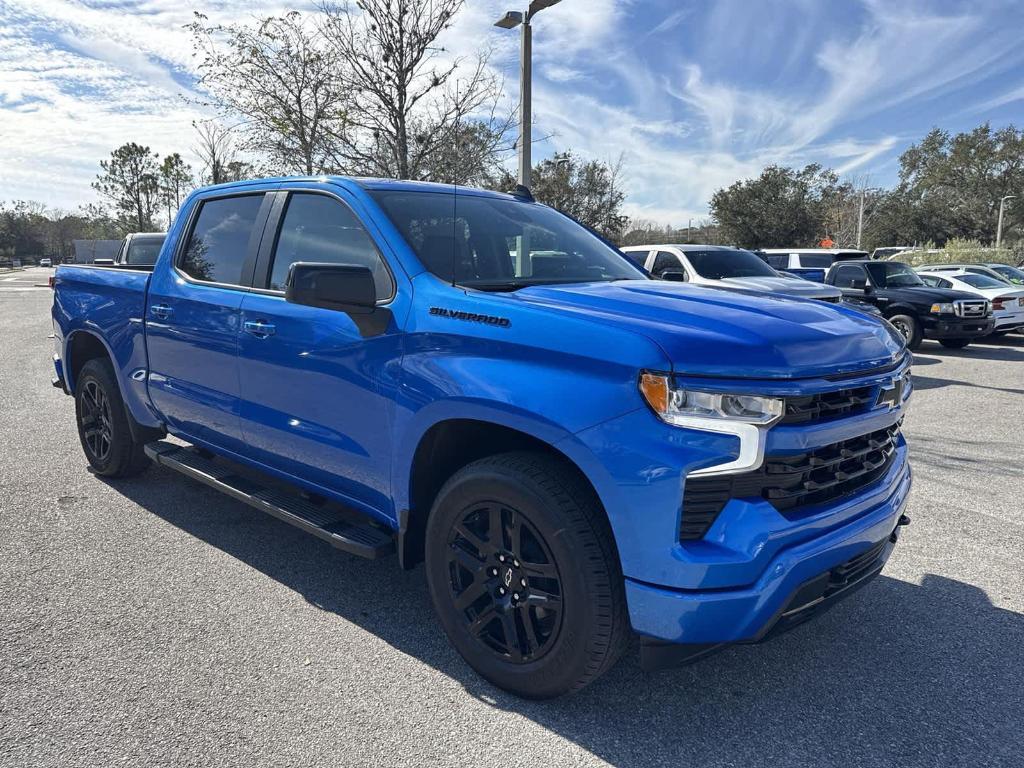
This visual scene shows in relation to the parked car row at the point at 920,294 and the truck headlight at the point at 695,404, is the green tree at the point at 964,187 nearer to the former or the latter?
the parked car row at the point at 920,294

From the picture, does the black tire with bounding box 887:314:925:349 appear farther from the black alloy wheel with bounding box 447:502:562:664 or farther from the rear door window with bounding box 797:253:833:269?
the black alloy wheel with bounding box 447:502:562:664

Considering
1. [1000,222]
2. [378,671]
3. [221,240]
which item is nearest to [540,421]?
[378,671]

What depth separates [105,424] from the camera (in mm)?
4941

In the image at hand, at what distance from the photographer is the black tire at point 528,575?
2.27 metres

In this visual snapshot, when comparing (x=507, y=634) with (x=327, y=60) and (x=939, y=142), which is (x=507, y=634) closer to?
(x=327, y=60)

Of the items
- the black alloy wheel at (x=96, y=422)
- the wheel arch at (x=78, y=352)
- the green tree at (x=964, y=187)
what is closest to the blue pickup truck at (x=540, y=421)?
the black alloy wheel at (x=96, y=422)

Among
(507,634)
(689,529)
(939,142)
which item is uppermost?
(939,142)

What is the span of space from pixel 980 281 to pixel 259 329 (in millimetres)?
16039

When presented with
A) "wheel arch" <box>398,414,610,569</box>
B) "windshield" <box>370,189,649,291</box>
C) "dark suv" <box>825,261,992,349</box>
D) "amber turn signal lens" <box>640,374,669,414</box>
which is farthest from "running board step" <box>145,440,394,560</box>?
"dark suv" <box>825,261,992,349</box>

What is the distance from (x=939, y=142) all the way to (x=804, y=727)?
6832 centimetres

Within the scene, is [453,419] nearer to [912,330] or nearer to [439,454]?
[439,454]

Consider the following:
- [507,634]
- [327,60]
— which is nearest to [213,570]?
[507,634]

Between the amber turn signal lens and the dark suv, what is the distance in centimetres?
1163

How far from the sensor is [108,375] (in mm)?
4770
